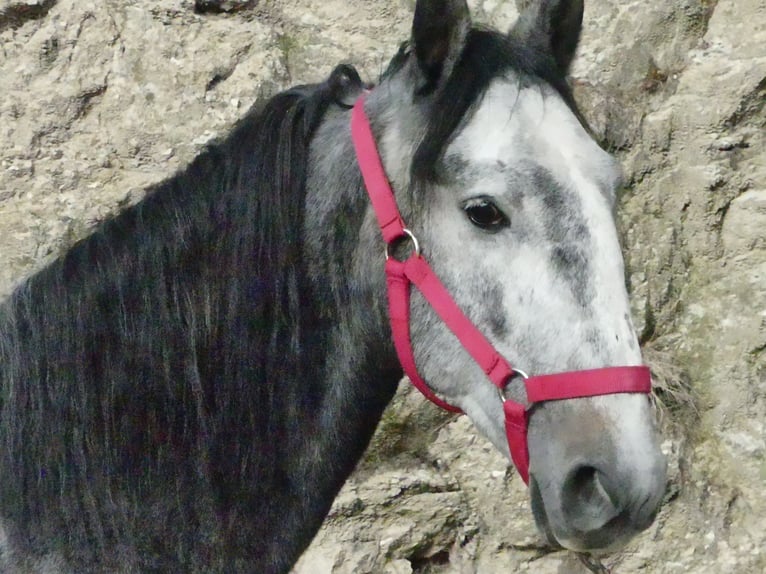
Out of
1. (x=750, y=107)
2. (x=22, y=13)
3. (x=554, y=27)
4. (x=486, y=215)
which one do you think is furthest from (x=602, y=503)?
(x=22, y=13)

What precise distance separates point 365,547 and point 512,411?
65.8 inches

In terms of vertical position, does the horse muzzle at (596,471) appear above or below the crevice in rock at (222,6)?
below

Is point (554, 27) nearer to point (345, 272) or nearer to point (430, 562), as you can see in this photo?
point (345, 272)

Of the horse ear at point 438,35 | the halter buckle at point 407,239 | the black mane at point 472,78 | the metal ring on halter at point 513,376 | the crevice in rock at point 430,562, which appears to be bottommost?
the crevice in rock at point 430,562

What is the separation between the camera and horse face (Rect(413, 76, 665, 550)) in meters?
1.13

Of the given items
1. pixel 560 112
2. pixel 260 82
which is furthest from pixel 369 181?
pixel 260 82

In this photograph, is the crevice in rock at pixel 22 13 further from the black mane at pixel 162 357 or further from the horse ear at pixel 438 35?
the horse ear at pixel 438 35

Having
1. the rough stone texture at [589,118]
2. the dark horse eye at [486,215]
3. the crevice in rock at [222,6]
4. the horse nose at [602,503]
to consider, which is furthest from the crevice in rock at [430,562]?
the crevice in rock at [222,6]

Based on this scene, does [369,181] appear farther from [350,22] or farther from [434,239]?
[350,22]

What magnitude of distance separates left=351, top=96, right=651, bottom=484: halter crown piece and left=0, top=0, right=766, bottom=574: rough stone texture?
1.52 metres

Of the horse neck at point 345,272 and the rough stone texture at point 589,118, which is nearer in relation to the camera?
the horse neck at point 345,272

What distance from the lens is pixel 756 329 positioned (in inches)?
110

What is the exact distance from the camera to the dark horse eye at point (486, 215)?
120cm

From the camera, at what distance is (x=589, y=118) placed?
2.88 metres
